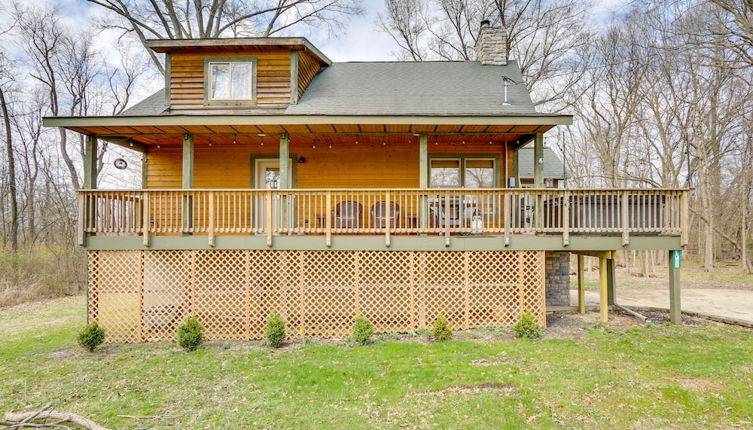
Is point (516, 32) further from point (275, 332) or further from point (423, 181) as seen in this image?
point (275, 332)

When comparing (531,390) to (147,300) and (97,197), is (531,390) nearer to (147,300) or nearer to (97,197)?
(147,300)

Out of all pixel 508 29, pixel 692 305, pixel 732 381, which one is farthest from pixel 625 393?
pixel 508 29

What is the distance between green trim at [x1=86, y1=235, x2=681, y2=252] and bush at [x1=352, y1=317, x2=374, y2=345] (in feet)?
4.58

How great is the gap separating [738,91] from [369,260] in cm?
1916

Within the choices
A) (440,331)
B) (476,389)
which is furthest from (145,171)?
(476,389)

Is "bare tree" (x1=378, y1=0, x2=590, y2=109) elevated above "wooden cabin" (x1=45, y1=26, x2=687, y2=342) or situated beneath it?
elevated above

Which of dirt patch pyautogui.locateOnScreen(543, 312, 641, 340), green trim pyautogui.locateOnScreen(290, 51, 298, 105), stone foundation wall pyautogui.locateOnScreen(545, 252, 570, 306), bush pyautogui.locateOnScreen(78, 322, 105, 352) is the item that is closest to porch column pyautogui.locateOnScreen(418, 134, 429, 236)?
dirt patch pyautogui.locateOnScreen(543, 312, 641, 340)

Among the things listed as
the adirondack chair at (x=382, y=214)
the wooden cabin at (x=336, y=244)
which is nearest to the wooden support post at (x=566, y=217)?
the wooden cabin at (x=336, y=244)

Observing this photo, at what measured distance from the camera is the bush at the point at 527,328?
7.31 meters

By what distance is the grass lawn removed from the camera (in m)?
4.50

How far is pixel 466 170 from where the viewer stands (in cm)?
1025

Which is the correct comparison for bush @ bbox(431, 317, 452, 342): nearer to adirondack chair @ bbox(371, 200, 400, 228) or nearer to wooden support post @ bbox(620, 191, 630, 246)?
adirondack chair @ bbox(371, 200, 400, 228)

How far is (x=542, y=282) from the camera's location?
7.79 meters

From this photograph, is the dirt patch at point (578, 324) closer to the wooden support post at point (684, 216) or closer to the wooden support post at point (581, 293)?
the wooden support post at point (581, 293)
